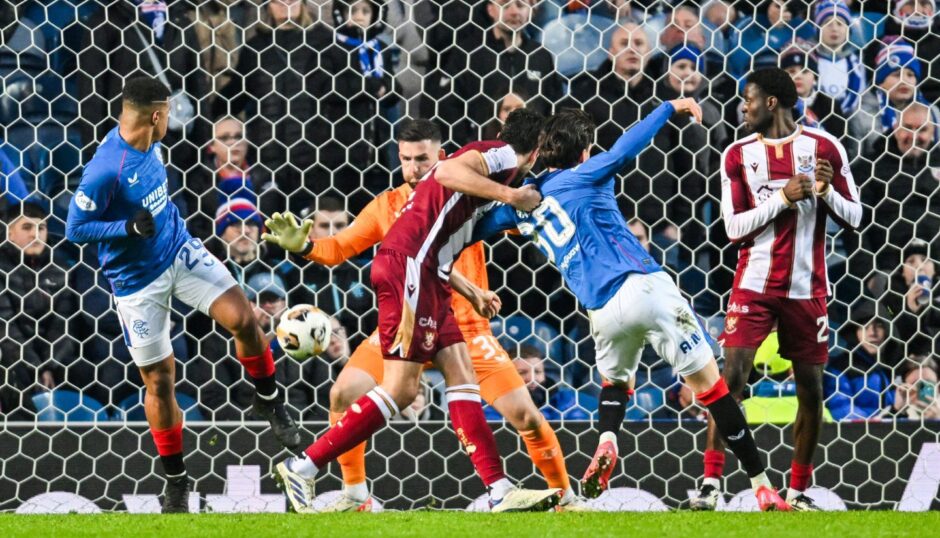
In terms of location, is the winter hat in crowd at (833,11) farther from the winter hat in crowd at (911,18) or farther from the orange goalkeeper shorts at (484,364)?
the orange goalkeeper shorts at (484,364)

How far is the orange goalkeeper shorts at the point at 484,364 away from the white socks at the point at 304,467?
1.91ft

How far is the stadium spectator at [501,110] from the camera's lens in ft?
19.3

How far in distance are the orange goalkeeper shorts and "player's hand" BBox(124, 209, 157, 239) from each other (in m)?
0.94

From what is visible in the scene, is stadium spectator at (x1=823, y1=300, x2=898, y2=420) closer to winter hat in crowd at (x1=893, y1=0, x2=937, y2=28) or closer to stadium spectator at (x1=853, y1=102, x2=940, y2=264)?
stadium spectator at (x1=853, y1=102, x2=940, y2=264)

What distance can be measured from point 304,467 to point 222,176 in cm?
212

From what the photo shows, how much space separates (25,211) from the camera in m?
5.63

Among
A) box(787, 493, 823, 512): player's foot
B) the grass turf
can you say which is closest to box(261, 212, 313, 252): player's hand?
the grass turf

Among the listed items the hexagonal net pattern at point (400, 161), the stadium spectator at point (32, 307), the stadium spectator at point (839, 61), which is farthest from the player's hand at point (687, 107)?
the stadium spectator at point (32, 307)

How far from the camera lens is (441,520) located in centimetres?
384

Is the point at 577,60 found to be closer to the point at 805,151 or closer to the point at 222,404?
the point at 805,151

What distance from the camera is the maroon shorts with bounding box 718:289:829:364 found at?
459cm

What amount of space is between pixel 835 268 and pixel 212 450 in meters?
2.97

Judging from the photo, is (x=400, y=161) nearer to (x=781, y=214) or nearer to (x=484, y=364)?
(x=484, y=364)

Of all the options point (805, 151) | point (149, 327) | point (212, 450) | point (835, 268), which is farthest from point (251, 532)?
point (835, 268)
